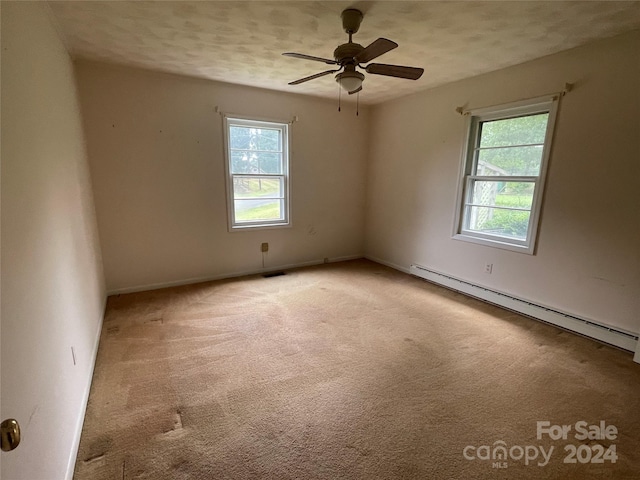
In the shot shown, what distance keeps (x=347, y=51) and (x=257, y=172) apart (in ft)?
7.43

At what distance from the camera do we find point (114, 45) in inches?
102

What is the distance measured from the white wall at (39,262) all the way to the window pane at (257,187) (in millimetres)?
1912

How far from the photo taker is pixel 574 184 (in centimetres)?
270

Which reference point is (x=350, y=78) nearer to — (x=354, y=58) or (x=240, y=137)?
(x=354, y=58)

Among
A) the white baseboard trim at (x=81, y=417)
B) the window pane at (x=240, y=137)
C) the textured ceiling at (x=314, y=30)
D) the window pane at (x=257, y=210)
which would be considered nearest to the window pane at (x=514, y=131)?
the textured ceiling at (x=314, y=30)

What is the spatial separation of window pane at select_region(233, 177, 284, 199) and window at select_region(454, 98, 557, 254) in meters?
2.31

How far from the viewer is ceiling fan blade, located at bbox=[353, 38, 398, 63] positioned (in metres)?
1.82

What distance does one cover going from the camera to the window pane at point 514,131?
2.95 metres

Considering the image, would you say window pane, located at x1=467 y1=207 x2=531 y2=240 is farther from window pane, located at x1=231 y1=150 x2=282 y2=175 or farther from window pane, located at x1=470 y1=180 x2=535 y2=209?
window pane, located at x1=231 y1=150 x2=282 y2=175

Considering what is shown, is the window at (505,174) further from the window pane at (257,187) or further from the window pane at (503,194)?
the window pane at (257,187)

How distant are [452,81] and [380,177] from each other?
5.15ft

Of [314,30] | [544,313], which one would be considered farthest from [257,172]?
[544,313]

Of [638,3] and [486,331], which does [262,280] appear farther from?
[638,3]

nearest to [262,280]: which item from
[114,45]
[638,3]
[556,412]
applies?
[114,45]
